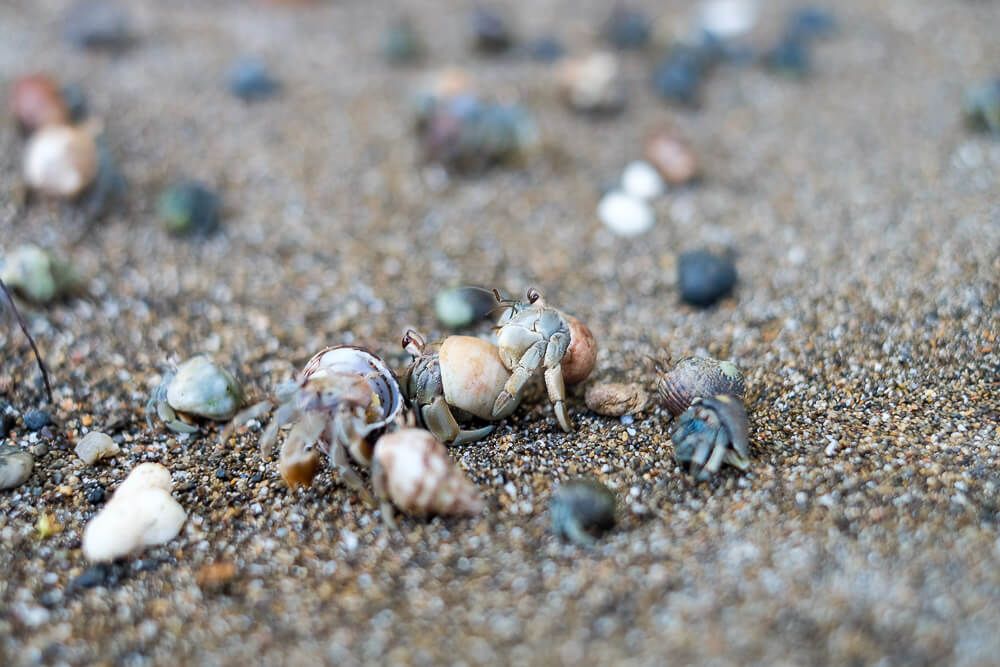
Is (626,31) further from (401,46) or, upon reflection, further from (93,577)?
(93,577)

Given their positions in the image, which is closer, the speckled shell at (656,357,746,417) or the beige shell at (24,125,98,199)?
the speckled shell at (656,357,746,417)

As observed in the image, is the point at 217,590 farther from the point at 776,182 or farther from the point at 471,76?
the point at 471,76

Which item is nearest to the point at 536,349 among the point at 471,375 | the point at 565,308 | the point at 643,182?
the point at 471,375

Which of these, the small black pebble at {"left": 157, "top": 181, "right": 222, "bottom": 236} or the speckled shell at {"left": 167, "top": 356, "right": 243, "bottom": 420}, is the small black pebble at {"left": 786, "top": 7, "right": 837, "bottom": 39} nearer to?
the small black pebble at {"left": 157, "top": 181, "right": 222, "bottom": 236}

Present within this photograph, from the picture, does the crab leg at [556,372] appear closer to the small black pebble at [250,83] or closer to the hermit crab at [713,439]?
the hermit crab at [713,439]

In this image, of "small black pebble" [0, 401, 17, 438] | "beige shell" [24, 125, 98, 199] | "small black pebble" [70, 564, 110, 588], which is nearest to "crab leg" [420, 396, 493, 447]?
"small black pebble" [70, 564, 110, 588]

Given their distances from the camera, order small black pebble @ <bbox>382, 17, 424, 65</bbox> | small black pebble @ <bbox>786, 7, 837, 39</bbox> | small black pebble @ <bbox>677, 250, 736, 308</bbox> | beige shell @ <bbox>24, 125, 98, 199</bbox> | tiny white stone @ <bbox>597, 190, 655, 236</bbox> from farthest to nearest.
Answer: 1. small black pebble @ <bbox>786, 7, 837, 39</bbox>
2. small black pebble @ <bbox>382, 17, 424, 65</bbox>
3. tiny white stone @ <bbox>597, 190, 655, 236</bbox>
4. beige shell @ <bbox>24, 125, 98, 199</bbox>
5. small black pebble @ <bbox>677, 250, 736, 308</bbox>
